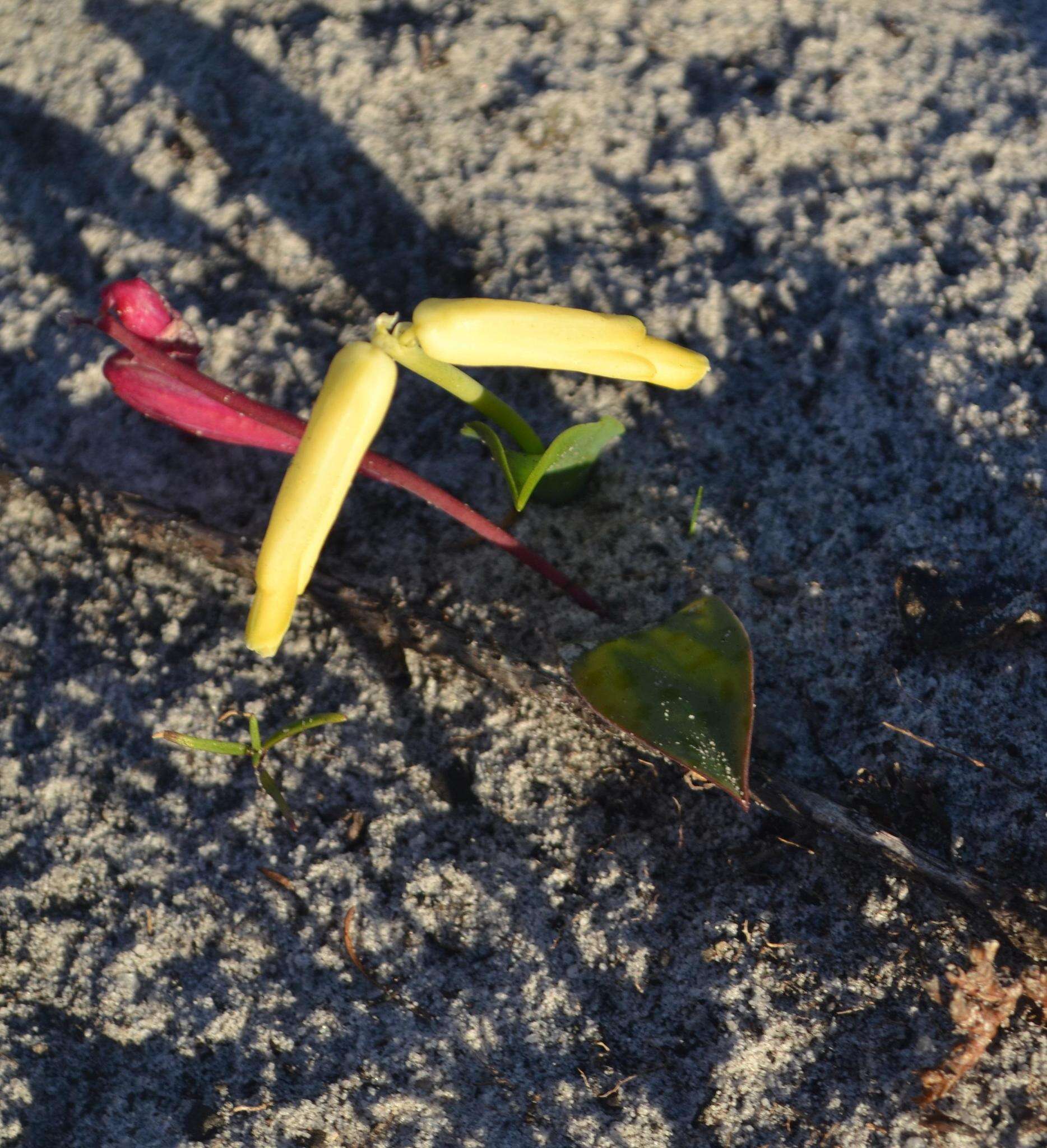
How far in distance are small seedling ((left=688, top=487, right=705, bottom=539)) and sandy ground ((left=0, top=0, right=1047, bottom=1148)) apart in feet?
0.06

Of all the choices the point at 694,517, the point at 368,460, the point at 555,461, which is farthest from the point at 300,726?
the point at 694,517

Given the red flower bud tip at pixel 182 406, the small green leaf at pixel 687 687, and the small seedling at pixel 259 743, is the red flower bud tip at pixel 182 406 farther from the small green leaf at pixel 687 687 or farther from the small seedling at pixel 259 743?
the small green leaf at pixel 687 687

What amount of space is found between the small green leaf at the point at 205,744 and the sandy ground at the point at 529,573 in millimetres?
29

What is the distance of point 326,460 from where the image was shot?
92cm

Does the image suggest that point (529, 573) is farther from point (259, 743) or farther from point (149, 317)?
point (149, 317)

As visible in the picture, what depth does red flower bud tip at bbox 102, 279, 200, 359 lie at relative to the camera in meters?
1.16

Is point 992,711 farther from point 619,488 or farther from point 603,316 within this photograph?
point 603,316

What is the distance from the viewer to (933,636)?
1.17m

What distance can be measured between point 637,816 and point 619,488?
433mm

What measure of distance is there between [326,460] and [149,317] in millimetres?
430

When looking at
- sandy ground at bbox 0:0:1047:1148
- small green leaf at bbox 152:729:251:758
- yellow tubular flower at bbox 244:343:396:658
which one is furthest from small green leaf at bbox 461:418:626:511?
small green leaf at bbox 152:729:251:758

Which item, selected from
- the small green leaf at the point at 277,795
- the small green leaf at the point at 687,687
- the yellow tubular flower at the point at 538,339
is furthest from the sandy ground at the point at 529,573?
the yellow tubular flower at the point at 538,339

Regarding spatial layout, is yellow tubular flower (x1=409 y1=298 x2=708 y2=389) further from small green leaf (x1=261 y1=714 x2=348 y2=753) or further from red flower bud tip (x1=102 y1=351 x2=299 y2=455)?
small green leaf (x1=261 y1=714 x2=348 y2=753)

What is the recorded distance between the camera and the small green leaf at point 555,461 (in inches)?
42.9
